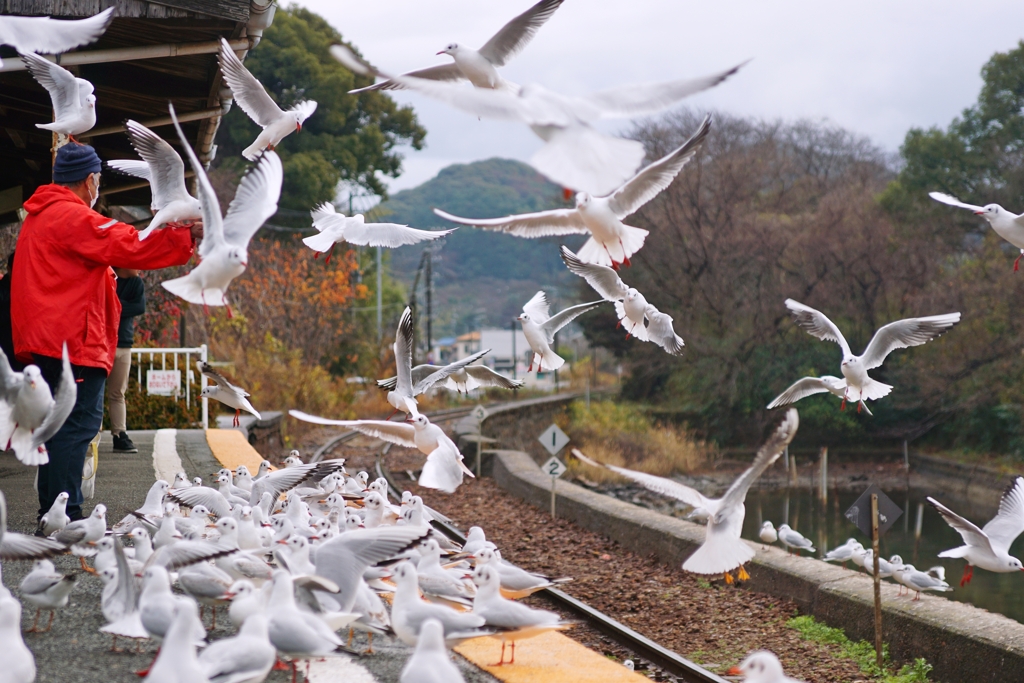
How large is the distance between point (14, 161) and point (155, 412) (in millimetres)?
4030

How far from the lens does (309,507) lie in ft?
17.9

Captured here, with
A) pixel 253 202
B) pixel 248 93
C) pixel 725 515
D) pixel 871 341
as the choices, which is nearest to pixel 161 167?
pixel 248 93

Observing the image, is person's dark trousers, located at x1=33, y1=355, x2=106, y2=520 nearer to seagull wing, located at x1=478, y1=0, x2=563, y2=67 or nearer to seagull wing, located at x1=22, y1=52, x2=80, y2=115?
seagull wing, located at x1=22, y1=52, x2=80, y2=115

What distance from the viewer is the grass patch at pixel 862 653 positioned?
7.28 m

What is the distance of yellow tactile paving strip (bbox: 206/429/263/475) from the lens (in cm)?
864

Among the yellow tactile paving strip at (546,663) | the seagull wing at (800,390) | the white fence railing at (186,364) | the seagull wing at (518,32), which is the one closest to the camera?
the yellow tactile paving strip at (546,663)

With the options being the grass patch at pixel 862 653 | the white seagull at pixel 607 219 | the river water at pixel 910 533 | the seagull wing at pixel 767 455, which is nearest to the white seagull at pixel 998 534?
the grass patch at pixel 862 653

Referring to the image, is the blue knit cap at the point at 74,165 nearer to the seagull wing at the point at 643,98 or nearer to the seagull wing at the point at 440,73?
the seagull wing at the point at 440,73

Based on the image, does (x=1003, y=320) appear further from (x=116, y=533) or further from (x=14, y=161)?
(x=116, y=533)

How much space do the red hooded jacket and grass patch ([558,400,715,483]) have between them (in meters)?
18.2

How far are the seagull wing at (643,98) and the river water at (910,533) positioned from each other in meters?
11.1

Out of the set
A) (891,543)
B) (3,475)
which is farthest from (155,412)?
(891,543)

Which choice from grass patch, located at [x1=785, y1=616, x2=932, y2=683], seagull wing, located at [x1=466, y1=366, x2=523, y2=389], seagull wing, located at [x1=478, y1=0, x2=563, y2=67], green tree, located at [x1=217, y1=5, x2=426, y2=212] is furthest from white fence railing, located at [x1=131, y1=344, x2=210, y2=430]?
green tree, located at [x1=217, y1=5, x2=426, y2=212]

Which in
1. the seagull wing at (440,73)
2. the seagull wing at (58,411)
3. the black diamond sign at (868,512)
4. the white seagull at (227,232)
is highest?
the seagull wing at (440,73)
